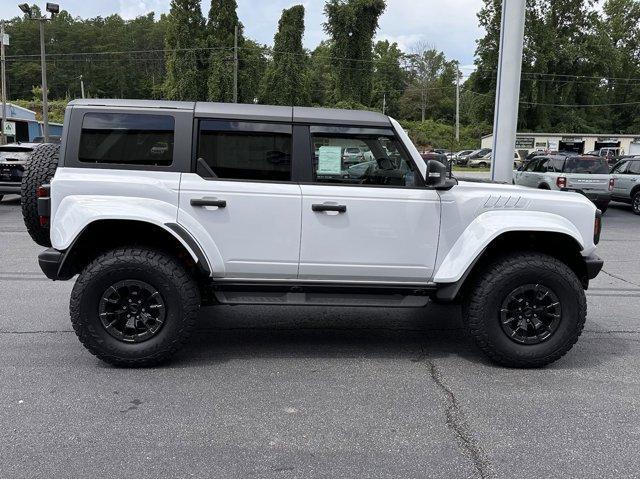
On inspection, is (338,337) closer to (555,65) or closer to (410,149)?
(410,149)

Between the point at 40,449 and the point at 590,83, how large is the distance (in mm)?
68702

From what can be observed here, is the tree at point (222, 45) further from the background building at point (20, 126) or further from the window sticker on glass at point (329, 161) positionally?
the window sticker on glass at point (329, 161)

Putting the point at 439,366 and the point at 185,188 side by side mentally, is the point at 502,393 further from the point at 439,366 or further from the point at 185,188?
the point at 185,188

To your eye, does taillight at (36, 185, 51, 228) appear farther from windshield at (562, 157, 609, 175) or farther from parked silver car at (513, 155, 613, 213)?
windshield at (562, 157, 609, 175)

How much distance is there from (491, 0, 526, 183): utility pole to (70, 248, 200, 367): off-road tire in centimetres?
794

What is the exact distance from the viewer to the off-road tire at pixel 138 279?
4.14 metres

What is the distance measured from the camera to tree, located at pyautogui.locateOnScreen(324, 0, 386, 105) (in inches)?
2191

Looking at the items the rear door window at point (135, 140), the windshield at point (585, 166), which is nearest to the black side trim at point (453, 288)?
the rear door window at point (135, 140)

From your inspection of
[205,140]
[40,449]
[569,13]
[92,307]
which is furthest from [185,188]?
[569,13]

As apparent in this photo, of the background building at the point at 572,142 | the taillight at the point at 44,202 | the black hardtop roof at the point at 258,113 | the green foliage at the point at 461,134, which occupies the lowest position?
the taillight at the point at 44,202

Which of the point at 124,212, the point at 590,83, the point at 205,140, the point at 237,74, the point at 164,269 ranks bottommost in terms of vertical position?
the point at 164,269

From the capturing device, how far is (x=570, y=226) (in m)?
4.37

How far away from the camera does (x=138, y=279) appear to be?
4180mm

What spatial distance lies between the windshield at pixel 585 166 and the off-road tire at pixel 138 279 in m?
13.9
